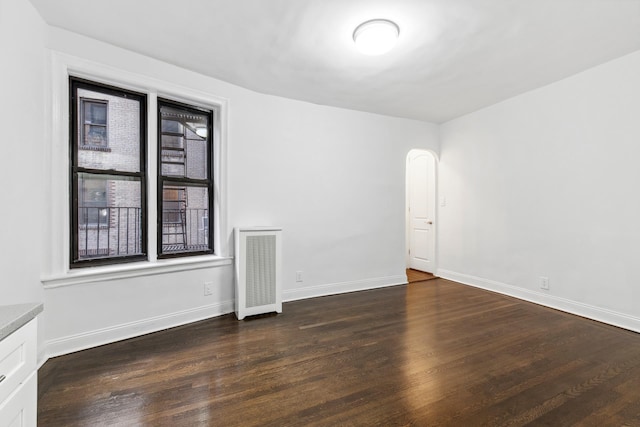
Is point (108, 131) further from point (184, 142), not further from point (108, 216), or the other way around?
point (108, 216)

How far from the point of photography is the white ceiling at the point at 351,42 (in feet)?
6.79

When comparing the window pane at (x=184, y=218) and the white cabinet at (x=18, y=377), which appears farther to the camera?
the window pane at (x=184, y=218)

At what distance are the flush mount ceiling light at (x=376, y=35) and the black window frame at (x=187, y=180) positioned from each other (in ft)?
6.09

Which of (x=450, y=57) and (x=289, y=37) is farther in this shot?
(x=450, y=57)

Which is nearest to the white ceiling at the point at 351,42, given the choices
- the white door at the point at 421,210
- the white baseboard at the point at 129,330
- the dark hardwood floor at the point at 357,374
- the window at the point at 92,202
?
the window at the point at 92,202

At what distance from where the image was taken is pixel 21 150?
1958 millimetres

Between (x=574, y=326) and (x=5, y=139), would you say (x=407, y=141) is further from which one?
(x=5, y=139)

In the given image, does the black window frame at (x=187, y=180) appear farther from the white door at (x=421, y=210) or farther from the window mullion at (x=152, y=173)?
the white door at (x=421, y=210)

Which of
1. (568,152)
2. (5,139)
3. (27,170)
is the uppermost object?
(568,152)

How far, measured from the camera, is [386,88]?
3426 mm

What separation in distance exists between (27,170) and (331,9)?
2433 mm

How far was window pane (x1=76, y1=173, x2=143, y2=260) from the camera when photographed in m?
2.58

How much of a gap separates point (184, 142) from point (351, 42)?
2.01 metres

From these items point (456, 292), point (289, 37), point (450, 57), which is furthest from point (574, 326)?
point (289, 37)
